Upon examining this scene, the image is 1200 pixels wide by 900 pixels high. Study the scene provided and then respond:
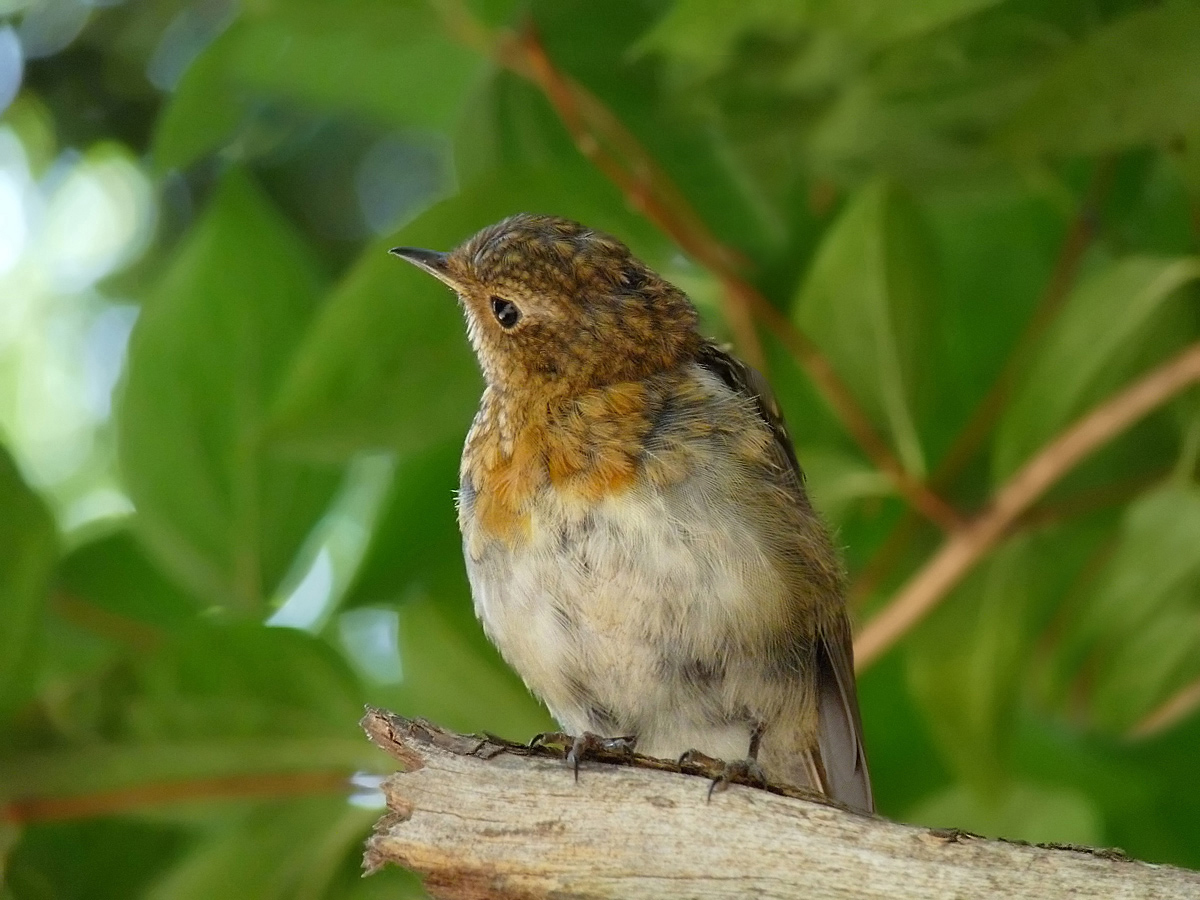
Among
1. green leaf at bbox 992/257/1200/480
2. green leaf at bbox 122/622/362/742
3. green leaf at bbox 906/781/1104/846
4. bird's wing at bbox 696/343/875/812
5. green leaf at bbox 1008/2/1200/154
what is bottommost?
green leaf at bbox 122/622/362/742

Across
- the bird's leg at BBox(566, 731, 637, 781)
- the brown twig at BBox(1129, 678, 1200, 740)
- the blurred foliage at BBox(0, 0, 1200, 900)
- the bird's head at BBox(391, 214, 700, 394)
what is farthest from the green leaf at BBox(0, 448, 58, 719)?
the brown twig at BBox(1129, 678, 1200, 740)

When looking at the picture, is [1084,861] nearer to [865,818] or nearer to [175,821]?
[865,818]

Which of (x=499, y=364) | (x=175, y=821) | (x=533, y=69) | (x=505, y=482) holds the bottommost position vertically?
(x=175, y=821)

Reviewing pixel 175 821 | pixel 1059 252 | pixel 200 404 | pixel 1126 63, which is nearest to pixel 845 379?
pixel 1059 252

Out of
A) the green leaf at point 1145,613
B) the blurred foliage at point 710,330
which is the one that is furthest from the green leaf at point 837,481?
the green leaf at point 1145,613

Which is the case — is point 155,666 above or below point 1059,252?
below

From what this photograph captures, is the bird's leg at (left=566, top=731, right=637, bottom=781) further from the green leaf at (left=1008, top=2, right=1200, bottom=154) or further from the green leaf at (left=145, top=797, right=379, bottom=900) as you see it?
the green leaf at (left=1008, top=2, right=1200, bottom=154)

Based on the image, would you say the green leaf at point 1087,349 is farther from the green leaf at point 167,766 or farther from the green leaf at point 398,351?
the green leaf at point 167,766
